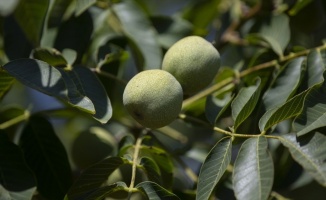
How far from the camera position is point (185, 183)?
7.47 feet

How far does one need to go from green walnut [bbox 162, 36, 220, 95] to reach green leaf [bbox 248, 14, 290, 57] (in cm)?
31

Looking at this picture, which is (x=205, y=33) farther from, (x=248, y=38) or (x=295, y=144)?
(x=295, y=144)

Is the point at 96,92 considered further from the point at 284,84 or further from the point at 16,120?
the point at 284,84

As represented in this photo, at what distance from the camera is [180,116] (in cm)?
198

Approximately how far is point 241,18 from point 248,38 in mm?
319

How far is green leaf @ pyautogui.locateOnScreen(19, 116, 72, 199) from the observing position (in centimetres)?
186

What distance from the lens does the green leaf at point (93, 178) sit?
64.2 inches

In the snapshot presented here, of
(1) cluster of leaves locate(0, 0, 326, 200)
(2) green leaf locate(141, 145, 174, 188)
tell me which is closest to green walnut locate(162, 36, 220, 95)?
(1) cluster of leaves locate(0, 0, 326, 200)

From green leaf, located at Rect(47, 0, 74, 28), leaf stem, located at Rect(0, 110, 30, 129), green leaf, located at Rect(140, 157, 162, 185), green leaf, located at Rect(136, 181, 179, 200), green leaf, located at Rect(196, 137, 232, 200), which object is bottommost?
leaf stem, located at Rect(0, 110, 30, 129)

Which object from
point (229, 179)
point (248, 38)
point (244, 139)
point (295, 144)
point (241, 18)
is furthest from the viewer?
point (241, 18)

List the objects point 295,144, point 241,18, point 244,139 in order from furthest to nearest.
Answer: point 241,18, point 244,139, point 295,144

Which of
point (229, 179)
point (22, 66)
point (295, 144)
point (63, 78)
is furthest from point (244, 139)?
point (22, 66)

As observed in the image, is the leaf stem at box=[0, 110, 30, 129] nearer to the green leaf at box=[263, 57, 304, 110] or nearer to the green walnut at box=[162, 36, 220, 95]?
the green walnut at box=[162, 36, 220, 95]

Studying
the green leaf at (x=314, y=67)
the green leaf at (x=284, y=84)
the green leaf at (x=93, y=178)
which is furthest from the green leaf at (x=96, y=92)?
the green leaf at (x=314, y=67)
